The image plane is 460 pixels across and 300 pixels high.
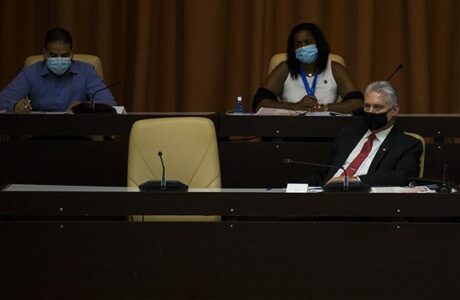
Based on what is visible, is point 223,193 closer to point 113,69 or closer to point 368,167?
point 368,167

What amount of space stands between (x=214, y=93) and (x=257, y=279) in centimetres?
411

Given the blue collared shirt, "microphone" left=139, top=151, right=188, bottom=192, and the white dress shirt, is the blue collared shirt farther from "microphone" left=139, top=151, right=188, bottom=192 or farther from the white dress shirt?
"microphone" left=139, top=151, right=188, bottom=192

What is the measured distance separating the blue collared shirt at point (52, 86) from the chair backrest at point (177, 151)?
5.05 feet

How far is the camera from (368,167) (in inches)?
231

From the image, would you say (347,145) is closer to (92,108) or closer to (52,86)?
(92,108)

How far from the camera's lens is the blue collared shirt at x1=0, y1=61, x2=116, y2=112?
23.1 ft

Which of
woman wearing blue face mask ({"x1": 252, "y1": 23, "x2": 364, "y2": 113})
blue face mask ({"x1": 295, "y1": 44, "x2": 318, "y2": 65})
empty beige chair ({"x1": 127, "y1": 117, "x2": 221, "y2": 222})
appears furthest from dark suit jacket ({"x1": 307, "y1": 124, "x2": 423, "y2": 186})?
blue face mask ({"x1": 295, "y1": 44, "x2": 318, "y2": 65})

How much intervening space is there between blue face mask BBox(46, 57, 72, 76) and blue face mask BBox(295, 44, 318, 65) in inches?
54.0

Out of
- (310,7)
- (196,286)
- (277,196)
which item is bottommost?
(196,286)

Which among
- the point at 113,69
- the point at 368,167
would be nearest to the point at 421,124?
the point at 368,167

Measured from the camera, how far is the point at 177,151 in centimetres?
556

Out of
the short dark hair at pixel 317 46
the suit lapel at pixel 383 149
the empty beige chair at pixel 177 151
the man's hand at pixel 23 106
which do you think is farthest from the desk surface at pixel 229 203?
the short dark hair at pixel 317 46

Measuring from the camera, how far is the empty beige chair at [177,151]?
18.2ft

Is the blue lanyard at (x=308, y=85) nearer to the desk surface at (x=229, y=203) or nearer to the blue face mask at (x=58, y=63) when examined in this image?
the blue face mask at (x=58, y=63)
